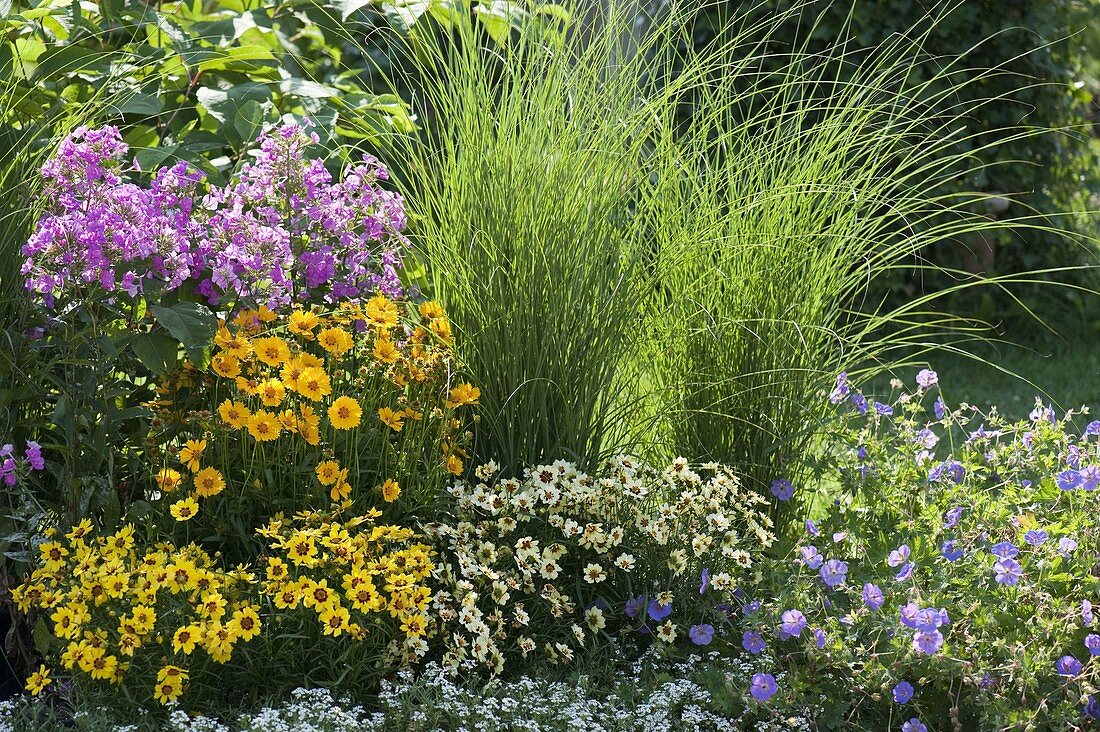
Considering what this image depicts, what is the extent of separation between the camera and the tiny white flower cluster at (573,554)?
7.75 feet

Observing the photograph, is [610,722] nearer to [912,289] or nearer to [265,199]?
[265,199]

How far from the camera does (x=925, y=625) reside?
6.77 feet

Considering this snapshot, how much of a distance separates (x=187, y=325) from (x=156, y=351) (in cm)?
9

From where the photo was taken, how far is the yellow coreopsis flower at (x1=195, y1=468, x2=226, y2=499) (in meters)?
2.20

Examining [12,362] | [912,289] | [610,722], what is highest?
[12,362]

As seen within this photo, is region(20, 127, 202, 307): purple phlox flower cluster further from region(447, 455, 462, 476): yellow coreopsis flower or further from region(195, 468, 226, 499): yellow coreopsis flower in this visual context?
region(447, 455, 462, 476): yellow coreopsis flower

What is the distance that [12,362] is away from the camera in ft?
7.50

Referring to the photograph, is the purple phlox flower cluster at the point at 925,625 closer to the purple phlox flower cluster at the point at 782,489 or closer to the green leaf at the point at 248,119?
the purple phlox flower cluster at the point at 782,489

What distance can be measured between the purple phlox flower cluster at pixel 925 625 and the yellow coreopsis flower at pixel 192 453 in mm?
1351

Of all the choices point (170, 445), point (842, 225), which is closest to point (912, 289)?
point (842, 225)

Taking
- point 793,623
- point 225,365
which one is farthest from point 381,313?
point 793,623

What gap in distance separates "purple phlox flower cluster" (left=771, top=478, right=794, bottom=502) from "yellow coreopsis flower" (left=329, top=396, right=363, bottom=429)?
3.69 ft

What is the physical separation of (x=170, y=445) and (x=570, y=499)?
0.85m

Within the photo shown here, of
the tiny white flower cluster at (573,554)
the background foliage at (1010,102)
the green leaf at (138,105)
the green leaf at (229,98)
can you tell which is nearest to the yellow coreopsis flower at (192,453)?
the tiny white flower cluster at (573,554)
